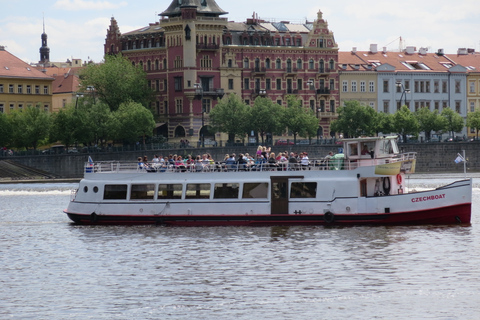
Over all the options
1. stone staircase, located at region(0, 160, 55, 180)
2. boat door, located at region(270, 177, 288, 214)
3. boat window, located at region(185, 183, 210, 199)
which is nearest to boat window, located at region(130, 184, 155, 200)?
boat window, located at region(185, 183, 210, 199)

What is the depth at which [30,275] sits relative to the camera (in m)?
35.3

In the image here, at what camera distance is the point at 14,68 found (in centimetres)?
12544

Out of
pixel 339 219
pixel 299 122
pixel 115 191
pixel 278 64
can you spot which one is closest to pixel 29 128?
pixel 299 122

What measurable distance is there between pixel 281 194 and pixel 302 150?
6692 centimetres

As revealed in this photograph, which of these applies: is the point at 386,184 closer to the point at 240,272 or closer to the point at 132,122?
the point at 240,272

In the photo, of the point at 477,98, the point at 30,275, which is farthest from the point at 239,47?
the point at 30,275

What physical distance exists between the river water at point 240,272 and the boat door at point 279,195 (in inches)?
34.2

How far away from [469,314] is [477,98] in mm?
115360

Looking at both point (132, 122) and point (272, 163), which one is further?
point (132, 122)

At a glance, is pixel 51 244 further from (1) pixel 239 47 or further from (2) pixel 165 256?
(1) pixel 239 47

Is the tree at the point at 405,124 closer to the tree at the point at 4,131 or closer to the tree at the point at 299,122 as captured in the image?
the tree at the point at 299,122

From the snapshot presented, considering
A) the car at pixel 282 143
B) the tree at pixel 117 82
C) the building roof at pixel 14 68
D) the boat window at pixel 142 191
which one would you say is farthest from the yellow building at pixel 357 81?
the boat window at pixel 142 191

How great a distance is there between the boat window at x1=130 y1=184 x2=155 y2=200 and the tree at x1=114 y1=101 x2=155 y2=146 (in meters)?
61.5

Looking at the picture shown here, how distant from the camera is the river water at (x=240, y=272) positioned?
95.3ft
